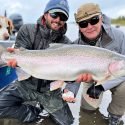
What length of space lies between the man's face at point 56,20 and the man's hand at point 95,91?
0.98m

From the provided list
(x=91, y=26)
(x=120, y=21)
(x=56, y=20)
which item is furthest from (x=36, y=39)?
(x=120, y=21)

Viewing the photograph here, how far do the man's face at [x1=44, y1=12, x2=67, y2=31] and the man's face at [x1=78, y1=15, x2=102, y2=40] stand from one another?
28 cm

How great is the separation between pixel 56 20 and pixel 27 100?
47.1 inches

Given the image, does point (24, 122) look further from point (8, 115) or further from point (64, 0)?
point (64, 0)

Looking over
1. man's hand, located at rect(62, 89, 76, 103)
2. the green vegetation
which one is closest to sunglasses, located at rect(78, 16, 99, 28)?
man's hand, located at rect(62, 89, 76, 103)

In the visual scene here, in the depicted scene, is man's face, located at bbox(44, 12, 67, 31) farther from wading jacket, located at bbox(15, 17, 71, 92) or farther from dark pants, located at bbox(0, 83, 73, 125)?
dark pants, located at bbox(0, 83, 73, 125)

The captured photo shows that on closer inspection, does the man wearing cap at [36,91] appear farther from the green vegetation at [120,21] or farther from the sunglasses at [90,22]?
the green vegetation at [120,21]

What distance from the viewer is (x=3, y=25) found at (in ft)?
21.3

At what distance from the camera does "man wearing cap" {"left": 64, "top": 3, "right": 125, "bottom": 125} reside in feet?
14.1

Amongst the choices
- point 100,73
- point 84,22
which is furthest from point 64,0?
point 100,73

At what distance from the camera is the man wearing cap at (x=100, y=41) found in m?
4.30

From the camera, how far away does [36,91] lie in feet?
15.6

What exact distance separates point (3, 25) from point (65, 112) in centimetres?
247

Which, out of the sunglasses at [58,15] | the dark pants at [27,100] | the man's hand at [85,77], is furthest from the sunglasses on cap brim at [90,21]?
the dark pants at [27,100]
